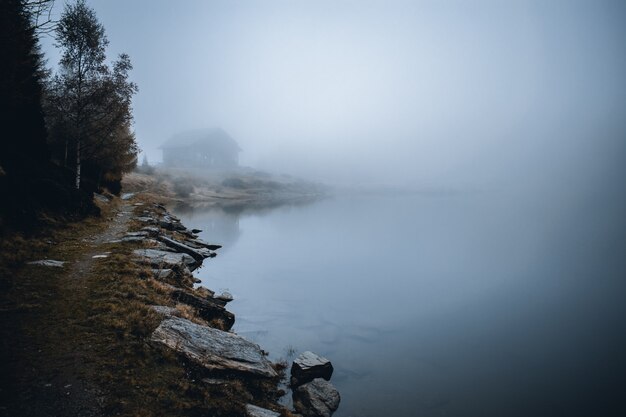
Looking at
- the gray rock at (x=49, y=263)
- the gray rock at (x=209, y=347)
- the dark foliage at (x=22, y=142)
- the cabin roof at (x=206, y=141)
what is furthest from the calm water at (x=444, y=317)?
the cabin roof at (x=206, y=141)

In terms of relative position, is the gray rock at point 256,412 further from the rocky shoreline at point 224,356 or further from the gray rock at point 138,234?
the gray rock at point 138,234

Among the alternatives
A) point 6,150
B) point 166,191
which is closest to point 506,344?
point 6,150

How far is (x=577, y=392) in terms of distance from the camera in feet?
37.0

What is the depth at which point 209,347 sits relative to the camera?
8.00 metres

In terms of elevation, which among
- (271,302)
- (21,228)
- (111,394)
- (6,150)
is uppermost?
(6,150)

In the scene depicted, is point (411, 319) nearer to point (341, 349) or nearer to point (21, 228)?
point (341, 349)

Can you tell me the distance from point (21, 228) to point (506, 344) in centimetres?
2332

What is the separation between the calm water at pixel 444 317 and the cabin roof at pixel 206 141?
104m

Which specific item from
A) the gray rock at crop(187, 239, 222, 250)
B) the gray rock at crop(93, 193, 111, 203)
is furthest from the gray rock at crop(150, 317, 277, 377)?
the gray rock at crop(93, 193, 111, 203)

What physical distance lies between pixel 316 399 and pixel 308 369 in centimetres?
135

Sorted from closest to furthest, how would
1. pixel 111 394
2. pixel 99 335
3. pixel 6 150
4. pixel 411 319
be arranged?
pixel 111 394, pixel 99 335, pixel 6 150, pixel 411 319

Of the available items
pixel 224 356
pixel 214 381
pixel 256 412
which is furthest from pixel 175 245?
pixel 256 412

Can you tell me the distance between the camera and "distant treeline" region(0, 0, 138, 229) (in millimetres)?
13102

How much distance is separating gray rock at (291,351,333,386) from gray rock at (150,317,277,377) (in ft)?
6.00
